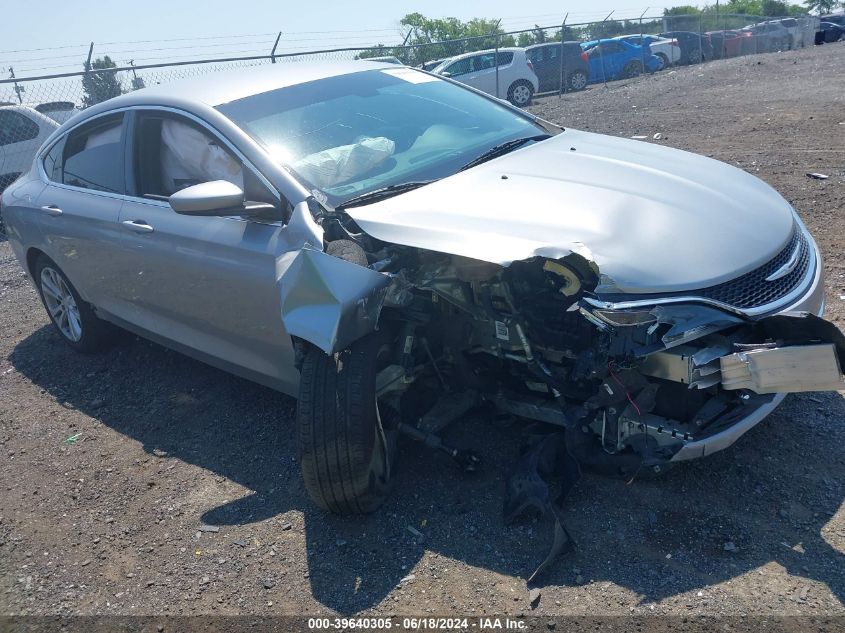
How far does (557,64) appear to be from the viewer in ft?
67.0

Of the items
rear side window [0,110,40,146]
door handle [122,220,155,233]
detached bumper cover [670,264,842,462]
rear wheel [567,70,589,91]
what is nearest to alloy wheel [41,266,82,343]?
door handle [122,220,155,233]

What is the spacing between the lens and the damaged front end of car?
261 centimetres

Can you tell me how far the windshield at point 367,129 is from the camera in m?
3.64

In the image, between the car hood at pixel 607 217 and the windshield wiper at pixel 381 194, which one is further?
the windshield wiper at pixel 381 194

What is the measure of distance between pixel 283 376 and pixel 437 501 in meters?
1.02

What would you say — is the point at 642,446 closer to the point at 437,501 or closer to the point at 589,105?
the point at 437,501

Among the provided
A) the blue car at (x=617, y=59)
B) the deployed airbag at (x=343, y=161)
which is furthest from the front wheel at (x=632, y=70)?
the deployed airbag at (x=343, y=161)

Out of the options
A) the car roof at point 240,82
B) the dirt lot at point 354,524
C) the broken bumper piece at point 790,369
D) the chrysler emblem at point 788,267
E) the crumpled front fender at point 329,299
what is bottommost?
the dirt lot at point 354,524

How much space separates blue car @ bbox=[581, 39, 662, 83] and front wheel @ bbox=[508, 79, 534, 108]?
461 cm

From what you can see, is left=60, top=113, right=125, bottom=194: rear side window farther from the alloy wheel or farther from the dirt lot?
the dirt lot

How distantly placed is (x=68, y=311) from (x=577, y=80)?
18214mm

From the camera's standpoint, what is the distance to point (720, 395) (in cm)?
284

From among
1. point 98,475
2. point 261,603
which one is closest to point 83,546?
point 98,475

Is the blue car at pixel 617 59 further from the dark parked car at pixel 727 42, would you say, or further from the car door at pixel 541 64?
the dark parked car at pixel 727 42
